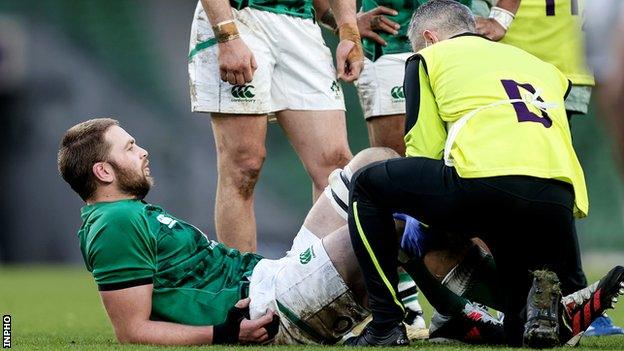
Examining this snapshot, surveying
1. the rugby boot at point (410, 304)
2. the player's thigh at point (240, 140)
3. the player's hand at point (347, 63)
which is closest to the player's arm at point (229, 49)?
the player's thigh at point (240, 140)

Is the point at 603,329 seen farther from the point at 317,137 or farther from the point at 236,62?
the point at 236,62

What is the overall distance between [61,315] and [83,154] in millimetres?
2516

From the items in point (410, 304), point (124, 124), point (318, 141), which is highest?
point (318, 141)

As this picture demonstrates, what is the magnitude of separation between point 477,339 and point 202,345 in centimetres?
98

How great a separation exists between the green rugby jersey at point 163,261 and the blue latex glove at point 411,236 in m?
0.55

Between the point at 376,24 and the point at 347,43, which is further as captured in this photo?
the point at 376,24

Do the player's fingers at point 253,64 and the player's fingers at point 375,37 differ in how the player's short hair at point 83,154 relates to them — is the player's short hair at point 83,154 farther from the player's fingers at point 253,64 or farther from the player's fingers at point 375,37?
the player's fingers at point 375,37

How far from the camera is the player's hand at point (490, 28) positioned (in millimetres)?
5113

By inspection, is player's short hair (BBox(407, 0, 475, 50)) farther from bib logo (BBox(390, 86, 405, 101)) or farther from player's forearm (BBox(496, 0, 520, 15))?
bib logo (BBox(390, 86, 405, 101))

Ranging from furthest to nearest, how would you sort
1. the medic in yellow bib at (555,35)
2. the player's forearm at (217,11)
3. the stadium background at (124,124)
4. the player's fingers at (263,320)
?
1. the stadium background at (124,124)
2. the medic in yellow bib at (555,35)
3. the player's forearm at (217,11)
4. the player's fingers at (263,320)

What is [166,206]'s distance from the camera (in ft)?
46.9

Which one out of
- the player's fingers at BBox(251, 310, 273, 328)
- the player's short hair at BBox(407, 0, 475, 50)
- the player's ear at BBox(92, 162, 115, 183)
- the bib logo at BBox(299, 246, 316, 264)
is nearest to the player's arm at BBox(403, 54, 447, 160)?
the player's short hair at BBox(407, 0, 475, 50)

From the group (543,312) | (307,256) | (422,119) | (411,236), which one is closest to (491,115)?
(422,119)

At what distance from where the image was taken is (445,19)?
4113mm
